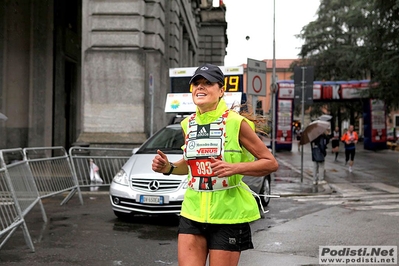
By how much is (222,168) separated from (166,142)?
7.10m

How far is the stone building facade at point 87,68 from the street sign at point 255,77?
8.85ft

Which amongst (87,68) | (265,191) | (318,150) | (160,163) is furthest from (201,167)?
(87,68)

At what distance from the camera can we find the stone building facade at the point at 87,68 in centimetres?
1695

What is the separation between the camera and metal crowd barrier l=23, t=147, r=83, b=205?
9.63 metres

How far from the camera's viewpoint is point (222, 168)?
3.29m

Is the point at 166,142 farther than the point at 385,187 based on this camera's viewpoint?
No

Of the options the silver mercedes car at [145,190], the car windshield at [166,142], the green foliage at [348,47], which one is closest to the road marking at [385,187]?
the car windshield at [166,142]

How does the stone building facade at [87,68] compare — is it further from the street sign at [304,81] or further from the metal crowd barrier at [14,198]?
the metal crowd barrier at [14,198]

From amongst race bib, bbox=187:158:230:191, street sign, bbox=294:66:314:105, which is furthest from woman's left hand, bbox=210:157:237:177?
street sign, bbox=294:66:314:105

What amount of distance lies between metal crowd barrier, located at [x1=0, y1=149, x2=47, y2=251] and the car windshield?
8.12 feet

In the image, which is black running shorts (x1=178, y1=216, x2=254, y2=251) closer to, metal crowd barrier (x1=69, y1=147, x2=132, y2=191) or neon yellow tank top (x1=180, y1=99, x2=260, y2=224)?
neon yellow tank top (x1=180, y1=99, x2=260, y2=224)

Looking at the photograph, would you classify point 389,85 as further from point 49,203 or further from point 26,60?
point 49,203

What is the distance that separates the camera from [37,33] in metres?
21.5

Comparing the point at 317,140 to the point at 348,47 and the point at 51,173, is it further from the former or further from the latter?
the point at 348,47
